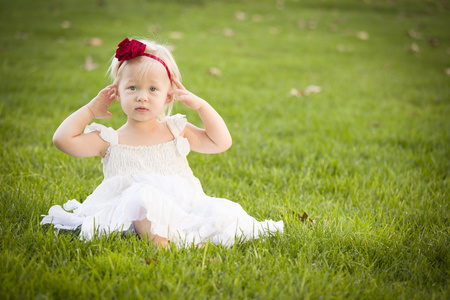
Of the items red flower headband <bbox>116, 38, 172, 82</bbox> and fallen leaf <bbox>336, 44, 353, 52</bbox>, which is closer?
red flower headband <bbox>116, 38, 172, 82</bbox>

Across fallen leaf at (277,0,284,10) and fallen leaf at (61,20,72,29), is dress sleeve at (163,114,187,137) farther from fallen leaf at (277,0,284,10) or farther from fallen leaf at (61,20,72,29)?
fallen leaf at (277,0,284,10)

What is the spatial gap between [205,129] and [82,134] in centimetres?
66

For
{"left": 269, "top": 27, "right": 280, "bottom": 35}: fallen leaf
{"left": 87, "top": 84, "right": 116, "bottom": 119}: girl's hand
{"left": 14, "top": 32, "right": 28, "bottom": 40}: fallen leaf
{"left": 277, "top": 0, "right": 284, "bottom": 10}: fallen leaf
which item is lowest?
{"left": 14, "top": 32, "right": 28, "bottom": 40}: fallen leaf

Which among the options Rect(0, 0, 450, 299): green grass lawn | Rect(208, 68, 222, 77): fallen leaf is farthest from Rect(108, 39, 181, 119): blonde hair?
Rect(208, 68, 222, 77): fallen leaf

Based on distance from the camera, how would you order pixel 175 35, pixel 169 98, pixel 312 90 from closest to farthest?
pixel 169 98 < pixel 312 90 < pixel 175 35

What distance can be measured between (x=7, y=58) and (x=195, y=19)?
4989 millimetres

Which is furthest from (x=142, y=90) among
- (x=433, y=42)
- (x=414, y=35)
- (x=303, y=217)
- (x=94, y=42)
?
(x=414, y=35)

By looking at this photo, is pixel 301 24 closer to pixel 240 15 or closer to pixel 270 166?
pixel 240 15

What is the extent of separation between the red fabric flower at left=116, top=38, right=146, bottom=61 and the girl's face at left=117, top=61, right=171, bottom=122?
0.04 m

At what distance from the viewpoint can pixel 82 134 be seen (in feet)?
7.06

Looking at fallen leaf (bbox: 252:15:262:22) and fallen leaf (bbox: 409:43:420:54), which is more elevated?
fallen leaf (bbox: 252:15:262:22)

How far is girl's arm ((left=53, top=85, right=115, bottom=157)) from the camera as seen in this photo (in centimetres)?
210

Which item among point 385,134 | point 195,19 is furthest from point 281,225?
point 195,19

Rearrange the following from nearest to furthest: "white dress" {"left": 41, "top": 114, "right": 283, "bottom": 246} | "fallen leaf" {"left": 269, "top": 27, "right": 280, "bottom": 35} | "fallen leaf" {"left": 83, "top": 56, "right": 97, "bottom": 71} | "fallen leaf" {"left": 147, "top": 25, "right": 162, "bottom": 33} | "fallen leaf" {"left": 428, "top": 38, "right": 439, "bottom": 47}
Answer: "white dress" {"left": 41, "top": 114, "right": 283, "bottom": 246} < "fallen leaf" {"left": 83, "top": 56, "right": 97, "bottom": 71} < "fallen leaf" {"left": 147, "top": 25, "right": 162, "bottom": 33} < "fallen leaf" {"left": 428, "top": 38, "right": 439, "bottom": 47} < "fallen leaf" {"left": 269, "top": 27, "right": 280, "bottom": 35}
